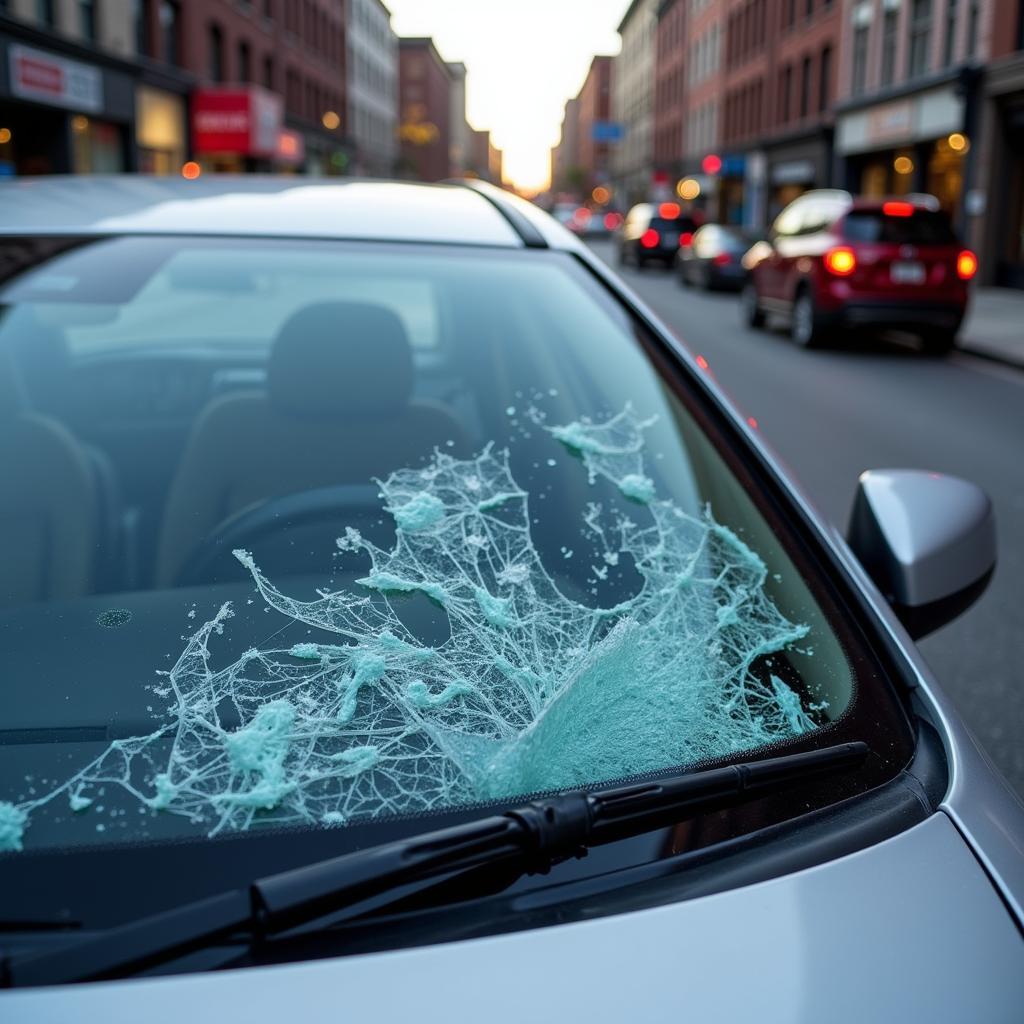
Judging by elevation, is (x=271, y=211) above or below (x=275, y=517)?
above

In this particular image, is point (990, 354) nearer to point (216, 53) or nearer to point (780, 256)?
point (780, 256)

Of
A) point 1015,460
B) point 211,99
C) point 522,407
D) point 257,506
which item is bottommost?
point 1015,460

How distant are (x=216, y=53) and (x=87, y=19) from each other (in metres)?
9.85

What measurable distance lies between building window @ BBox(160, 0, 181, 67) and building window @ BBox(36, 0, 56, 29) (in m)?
6.18

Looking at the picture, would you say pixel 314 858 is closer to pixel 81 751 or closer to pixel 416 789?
pixel 416 789

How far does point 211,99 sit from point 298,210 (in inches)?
1189

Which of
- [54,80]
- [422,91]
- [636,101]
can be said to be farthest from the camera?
[422,91]

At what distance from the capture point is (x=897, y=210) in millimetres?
13047

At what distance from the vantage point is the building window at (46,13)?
20.6m

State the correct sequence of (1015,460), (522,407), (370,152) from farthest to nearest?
1. (370,152)
2. (1015,460)
3. (522,407)

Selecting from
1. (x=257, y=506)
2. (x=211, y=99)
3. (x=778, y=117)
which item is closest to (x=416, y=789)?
(x=257, y=506)

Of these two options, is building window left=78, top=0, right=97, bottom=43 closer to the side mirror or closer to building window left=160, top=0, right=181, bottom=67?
building window left=160, top=0, right=181, bottom=67

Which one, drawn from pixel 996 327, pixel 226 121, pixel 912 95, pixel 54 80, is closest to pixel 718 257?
pixel 912 95

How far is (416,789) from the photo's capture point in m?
1.17
